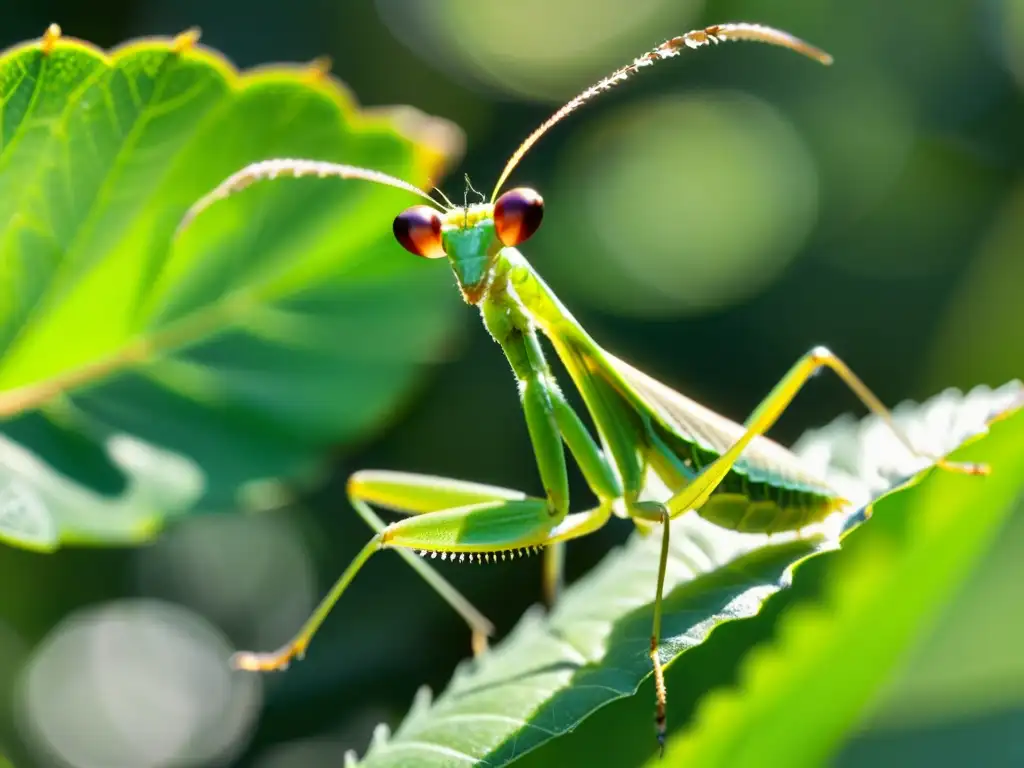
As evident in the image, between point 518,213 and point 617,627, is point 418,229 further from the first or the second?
point 617,627

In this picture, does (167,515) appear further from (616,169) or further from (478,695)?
(616,169)

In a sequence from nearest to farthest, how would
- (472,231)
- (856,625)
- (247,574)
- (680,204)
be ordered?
(856,625) < (472,231) < (247,574) < (680,204)

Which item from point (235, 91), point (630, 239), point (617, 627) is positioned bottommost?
point (617, 627)

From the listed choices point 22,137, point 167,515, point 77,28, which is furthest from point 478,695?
point 77,28

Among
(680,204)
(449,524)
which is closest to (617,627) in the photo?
(449,524)

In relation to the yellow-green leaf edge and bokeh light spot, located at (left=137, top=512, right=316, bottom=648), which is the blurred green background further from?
the yellow-green leaf edge

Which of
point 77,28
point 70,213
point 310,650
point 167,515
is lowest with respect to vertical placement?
point 310,650
